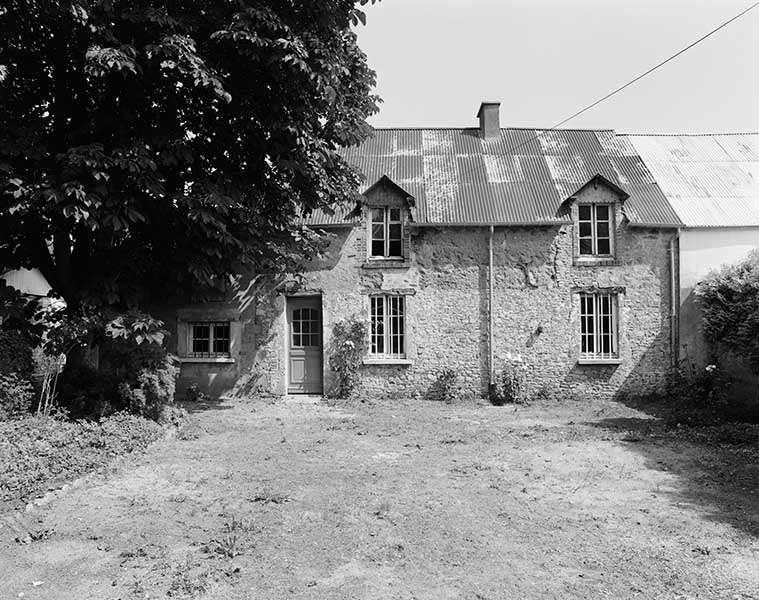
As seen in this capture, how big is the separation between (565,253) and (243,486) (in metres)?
10.4

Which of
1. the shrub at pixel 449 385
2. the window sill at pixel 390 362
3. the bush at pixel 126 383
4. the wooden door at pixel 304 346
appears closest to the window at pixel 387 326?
the window sill at pixel 390 362

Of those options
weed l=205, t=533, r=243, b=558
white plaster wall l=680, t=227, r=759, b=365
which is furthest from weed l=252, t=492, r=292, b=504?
white plaster wall l=680, t=227, r=759, b=365

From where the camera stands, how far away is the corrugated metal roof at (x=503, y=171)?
14.5m

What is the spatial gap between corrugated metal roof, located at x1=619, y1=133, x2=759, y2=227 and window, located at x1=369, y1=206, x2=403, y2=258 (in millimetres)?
7255

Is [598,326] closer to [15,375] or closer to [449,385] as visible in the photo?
[449,385]

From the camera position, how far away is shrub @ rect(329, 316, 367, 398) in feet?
46.5

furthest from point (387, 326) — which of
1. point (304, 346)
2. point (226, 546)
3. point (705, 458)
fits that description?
point (226, 546)

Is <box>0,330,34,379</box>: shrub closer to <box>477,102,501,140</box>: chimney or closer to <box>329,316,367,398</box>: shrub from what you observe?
<box>329,316,367,398</box>: shrub

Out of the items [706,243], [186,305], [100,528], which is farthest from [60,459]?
[706,243]

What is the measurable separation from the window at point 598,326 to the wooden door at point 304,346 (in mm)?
6790

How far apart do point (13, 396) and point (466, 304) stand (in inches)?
386

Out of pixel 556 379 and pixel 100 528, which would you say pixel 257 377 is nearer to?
pixel 556 379

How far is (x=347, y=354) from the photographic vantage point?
1420cm

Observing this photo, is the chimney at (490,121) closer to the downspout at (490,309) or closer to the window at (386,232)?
the downspout at (490,309)
